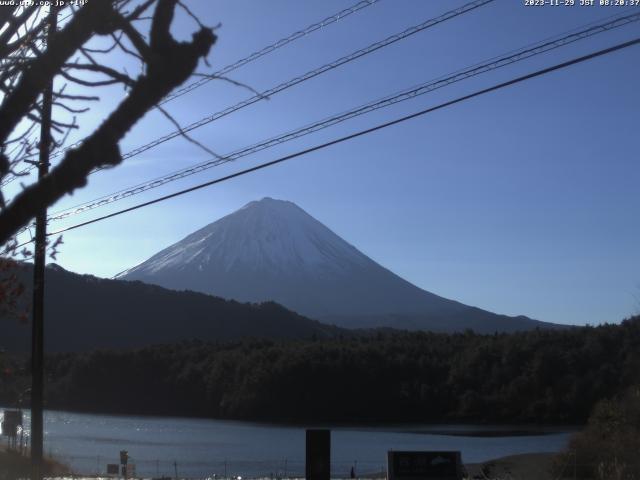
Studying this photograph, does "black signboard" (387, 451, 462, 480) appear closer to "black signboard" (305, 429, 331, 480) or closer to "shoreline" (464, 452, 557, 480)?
"black signboard" (305, 429, 331, 480)

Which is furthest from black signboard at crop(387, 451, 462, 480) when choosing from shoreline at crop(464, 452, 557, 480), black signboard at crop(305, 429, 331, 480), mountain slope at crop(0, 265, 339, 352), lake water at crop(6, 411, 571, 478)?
mountain slope at crop(0, 265, 339, 352)

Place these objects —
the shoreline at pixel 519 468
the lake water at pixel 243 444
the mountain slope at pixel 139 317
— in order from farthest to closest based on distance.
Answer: the mountain slope at pixel 139 317, the lake water at pixel 243 444, the shoreline at pixel 519 468

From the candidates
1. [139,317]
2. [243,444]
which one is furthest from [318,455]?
[139,317]

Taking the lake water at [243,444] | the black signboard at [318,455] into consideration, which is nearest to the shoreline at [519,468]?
the lake water at [243,444]

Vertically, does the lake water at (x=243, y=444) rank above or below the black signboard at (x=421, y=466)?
below

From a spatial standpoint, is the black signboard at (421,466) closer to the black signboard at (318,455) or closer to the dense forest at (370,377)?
the black signboard at (318,455)

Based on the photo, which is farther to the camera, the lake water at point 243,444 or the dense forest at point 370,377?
the dense forest at point 370,377

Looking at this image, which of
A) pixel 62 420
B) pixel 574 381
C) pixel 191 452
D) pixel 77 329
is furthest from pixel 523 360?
pixel 77 329
